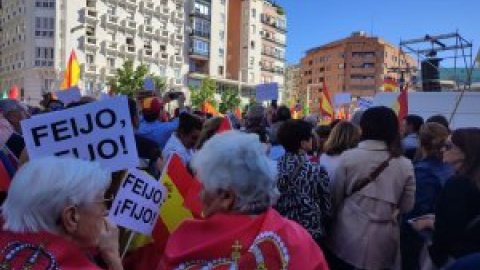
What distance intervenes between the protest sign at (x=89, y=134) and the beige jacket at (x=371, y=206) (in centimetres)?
183

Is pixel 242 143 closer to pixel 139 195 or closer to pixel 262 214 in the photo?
pixel 262 214

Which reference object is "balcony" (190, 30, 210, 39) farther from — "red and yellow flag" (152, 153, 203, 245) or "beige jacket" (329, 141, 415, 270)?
"red and yellow flag" (152, 153, 203, 245)

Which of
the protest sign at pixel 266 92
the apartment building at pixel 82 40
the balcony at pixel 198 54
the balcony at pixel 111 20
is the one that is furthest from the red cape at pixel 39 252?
the balcony at pixel 198 54

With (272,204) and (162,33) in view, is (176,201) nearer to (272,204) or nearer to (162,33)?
(272,204)

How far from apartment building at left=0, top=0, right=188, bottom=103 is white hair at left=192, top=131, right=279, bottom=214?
56.5m

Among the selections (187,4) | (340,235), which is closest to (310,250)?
(340,235)

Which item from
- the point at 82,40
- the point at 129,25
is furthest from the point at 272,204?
the point at 129,25

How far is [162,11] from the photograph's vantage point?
7000 cm

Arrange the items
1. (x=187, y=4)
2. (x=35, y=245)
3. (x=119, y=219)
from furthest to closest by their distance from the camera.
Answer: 1. (x=187, y=4)
2. (x=119, y=219)
3. (x=35, y=245)

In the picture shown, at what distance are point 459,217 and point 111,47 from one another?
6116 centimetres

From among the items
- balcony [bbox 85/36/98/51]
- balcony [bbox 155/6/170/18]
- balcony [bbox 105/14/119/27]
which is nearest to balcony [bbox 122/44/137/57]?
balcony [bbox 105/14/119/27]

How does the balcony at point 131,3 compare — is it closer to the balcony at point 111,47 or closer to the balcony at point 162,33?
the balcony at point 162,33

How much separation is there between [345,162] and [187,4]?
239 ft

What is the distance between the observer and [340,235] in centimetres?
431
